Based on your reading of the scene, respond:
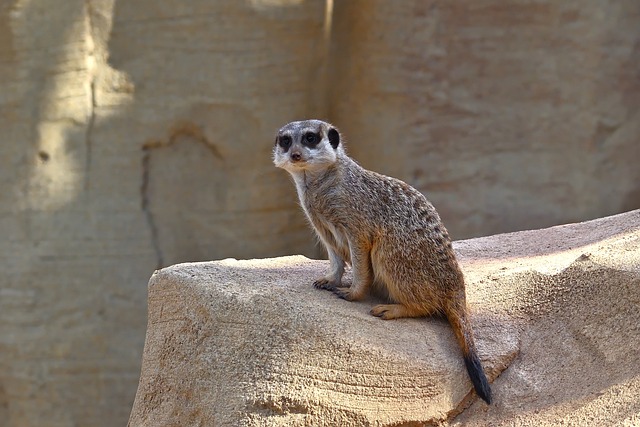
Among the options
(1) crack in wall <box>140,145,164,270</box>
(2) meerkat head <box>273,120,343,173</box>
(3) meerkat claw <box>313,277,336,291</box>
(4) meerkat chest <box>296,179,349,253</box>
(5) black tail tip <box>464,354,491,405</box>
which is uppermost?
(2) meerkat head <box>273,120,343,173</box>

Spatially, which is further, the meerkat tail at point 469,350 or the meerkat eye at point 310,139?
the meerkat eye at point 310,139

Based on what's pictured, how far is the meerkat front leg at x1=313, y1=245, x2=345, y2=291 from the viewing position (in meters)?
2.99

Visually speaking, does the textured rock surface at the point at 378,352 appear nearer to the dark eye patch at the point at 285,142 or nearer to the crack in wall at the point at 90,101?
the dark eye patch at the point at 285,142

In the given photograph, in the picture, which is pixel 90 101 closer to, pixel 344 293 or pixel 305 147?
pixel 305 147

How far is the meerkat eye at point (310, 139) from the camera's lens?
9.91 feet

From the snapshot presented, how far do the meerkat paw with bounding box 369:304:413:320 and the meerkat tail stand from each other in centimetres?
14

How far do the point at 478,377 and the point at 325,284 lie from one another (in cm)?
59

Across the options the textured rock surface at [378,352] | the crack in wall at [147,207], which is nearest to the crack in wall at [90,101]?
the crack in wall at [147,207]

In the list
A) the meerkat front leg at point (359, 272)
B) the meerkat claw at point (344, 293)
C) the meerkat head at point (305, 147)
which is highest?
the meerkat head at point (305, 147)

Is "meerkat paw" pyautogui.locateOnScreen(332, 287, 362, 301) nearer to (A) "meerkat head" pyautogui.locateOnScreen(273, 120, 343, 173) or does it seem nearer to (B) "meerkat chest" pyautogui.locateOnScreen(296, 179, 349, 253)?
(B) "meerkat chest" pyautogui.locateOnScreen(296, 179, 349, 253)

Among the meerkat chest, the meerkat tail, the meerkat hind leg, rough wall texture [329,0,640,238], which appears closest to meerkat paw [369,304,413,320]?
the meerkat hind leg

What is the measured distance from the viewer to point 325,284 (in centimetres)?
299

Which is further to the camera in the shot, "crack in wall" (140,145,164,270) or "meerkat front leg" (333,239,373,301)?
"crack in wall" (140,145,164,270)

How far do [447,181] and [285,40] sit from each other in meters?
1.37
